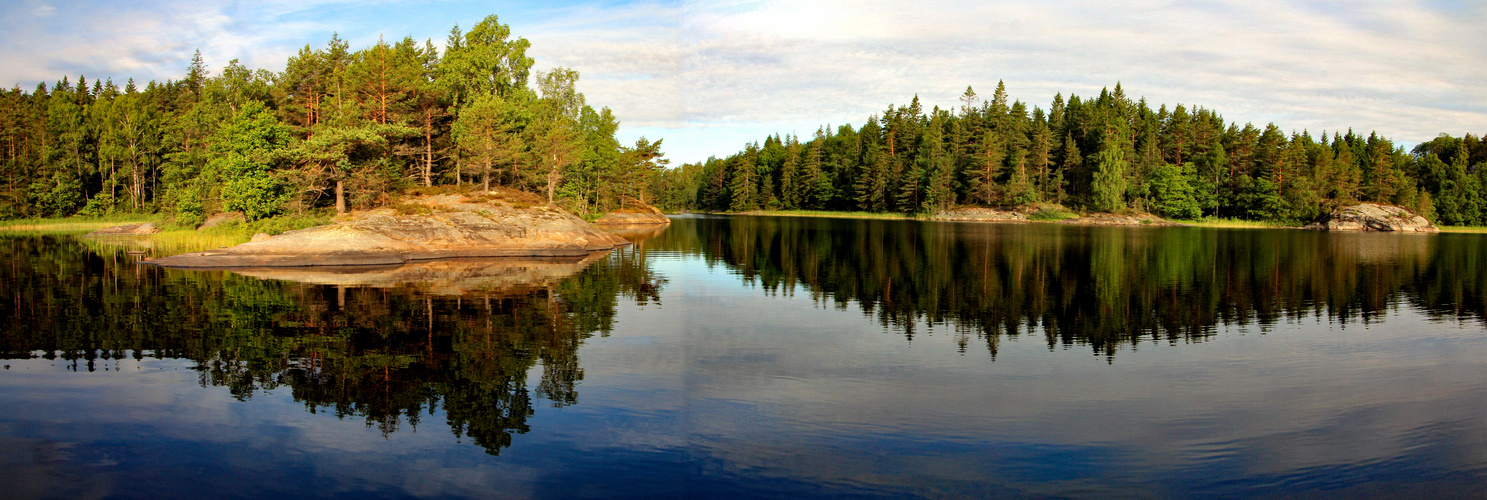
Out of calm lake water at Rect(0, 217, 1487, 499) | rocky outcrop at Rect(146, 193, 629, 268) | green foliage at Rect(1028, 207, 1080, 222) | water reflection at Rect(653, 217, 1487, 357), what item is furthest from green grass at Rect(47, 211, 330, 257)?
green foliage at Rect(1028, 207, 1080, 222)

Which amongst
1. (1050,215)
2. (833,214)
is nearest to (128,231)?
(833,214)

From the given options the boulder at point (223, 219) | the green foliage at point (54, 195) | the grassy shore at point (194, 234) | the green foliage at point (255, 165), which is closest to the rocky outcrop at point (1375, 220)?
the grassy shore at point (194, 234)

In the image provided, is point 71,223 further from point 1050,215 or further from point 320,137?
point 1050,215

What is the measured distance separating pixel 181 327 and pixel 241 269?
15.8 meters

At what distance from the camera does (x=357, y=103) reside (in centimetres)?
4825

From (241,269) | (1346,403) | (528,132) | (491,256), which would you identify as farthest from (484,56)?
(1346,403)

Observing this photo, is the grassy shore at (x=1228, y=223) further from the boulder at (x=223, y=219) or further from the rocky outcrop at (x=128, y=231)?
the rocky outcrop at (x=128, y=231)

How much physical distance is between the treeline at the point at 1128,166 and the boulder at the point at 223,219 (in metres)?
88.7

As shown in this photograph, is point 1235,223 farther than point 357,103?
Yes

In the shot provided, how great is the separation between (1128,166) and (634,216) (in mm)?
68496

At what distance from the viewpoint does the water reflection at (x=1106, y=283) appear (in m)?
22.0

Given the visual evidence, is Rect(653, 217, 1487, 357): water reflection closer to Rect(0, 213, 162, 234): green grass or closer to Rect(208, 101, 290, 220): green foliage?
Rect(208, 101, 290, 220): green foliage

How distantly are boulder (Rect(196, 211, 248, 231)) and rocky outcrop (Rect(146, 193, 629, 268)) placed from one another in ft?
34.7

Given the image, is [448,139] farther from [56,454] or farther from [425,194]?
[56,454]
